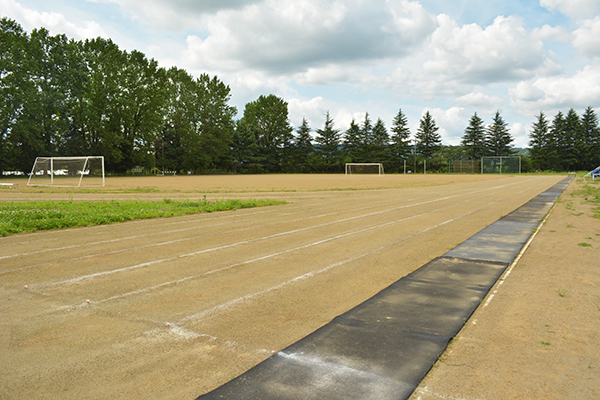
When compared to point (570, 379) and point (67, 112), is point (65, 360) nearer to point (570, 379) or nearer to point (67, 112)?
point (570, 379)

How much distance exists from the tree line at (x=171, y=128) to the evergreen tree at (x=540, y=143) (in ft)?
0.80

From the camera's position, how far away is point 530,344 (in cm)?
361

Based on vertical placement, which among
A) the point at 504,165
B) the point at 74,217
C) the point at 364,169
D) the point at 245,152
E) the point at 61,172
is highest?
the point at 245,152

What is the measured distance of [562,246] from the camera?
7.90 metres

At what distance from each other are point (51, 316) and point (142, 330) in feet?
3.88

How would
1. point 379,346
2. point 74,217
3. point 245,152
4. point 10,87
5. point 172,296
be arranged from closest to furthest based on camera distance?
point 379,346, point 172,296, point 74,217, point 10,87, point 245,152

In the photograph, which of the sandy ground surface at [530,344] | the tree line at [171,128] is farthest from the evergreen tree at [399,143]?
the sandy ground surface at [530,344]

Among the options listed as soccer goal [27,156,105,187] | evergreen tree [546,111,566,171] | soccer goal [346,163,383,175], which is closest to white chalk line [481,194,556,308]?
soccer goal [27,156,105,187]

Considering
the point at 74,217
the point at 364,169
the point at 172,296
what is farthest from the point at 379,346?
the point at 364,169

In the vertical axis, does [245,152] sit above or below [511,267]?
above

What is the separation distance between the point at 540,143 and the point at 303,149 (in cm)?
5178

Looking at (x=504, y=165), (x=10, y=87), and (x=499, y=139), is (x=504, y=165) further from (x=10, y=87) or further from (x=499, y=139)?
(x=10, y=87)

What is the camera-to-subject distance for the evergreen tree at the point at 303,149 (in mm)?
90375

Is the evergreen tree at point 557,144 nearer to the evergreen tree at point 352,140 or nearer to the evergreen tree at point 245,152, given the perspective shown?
the evergreen tree at point 352,140
